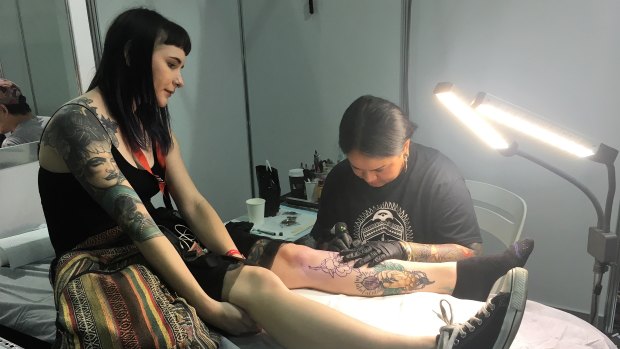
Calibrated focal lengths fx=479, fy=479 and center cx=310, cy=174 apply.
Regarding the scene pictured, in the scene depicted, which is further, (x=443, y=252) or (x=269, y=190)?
(x=269, y=190)

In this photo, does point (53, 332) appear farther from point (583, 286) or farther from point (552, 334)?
point (583, 286)

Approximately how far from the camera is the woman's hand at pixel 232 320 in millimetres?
1202

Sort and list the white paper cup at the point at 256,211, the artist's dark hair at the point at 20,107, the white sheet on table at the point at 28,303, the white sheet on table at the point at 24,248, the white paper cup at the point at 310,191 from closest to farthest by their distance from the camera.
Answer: the white sheet on table at the point at 28,303 < the white sheet on table at the point at 24,248 < the white paper cup at the point at 256,211 < the artist's dark hair at the point at 20,107 < the white paper cup at the point at 310,191

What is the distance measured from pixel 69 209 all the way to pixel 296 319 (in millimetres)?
703

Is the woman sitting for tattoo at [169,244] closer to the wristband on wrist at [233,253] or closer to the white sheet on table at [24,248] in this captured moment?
the wristband on wrist at [233,253]

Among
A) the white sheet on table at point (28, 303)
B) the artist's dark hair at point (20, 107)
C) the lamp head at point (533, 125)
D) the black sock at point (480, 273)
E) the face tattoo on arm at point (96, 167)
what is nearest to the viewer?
the lamp head at point (533, 125)

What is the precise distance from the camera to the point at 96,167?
1232mm

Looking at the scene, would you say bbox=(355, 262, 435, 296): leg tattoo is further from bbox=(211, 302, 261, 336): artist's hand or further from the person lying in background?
the person lying in background

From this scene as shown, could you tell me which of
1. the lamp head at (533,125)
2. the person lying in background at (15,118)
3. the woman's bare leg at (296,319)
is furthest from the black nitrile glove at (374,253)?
the person lying in background at (15,118)

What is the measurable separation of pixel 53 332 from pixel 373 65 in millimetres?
1688

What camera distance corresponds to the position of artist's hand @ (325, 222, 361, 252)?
1.51m

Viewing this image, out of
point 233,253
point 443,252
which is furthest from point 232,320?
point 443,252

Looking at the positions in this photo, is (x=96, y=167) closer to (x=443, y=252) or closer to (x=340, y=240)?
(x=340, y=240)

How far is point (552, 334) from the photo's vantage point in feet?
3.67
